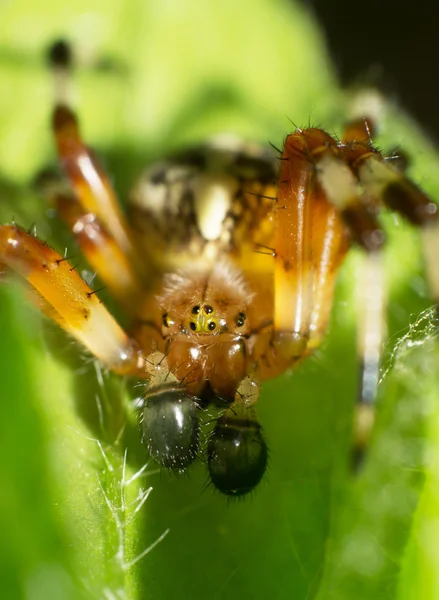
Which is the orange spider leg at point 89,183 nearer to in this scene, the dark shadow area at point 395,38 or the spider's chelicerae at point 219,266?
the spider's chelicerae at point 219,266

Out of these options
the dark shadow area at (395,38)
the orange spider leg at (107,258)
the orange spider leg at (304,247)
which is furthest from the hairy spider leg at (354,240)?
the dark shadow area at (395,38)

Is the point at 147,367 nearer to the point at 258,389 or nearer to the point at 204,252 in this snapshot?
the point at 258,389

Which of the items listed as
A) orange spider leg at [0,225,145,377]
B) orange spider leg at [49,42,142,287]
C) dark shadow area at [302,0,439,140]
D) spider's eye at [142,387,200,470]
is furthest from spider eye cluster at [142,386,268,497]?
dark shadow area at [302,0,439,140]

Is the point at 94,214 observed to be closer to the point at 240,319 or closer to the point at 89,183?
the point at 89,183

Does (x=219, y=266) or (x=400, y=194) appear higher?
(x=400, y=194)

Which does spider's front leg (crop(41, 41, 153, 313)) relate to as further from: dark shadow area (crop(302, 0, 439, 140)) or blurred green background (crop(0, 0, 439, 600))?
dark shadow area (crop(302, 0, 439, 140))

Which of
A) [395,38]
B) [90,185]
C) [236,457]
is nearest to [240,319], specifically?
[236,457]

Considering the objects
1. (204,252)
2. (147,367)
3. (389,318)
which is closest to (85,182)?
(204,252)
